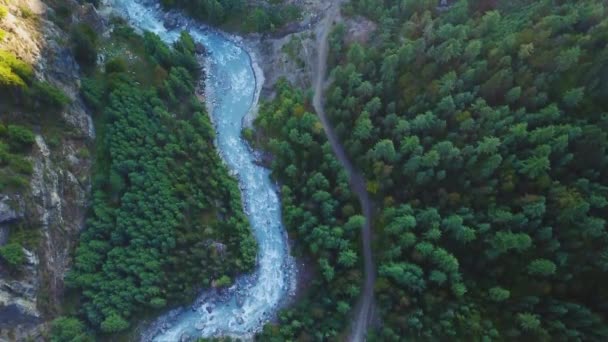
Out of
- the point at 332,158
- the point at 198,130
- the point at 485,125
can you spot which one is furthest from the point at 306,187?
the point at 485,125

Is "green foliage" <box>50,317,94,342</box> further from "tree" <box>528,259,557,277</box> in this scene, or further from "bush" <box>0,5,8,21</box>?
"tree" <box>528,259,557,277</box>

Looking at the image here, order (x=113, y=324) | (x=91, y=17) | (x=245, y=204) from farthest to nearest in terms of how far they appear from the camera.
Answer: (x=91, y=17) → (x=245, y=204) → (x=113, y=324)

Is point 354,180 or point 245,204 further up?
point 245,204

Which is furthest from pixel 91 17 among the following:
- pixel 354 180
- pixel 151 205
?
pixel 354 180

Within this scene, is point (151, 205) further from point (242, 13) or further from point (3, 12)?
point (242, 13)

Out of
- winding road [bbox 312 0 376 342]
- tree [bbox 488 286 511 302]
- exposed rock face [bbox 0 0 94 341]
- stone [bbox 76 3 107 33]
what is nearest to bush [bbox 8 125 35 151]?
exposed rock face [bbox 0 0 94 341]

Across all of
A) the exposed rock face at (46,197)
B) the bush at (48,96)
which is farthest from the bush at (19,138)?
the bush at (48,96)

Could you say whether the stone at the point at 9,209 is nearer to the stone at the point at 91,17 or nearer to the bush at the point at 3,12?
the bush at the point at 3,12

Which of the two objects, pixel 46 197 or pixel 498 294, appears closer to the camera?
pixel 498 294

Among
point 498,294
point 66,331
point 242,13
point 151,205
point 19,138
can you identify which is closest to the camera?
point 498,294
